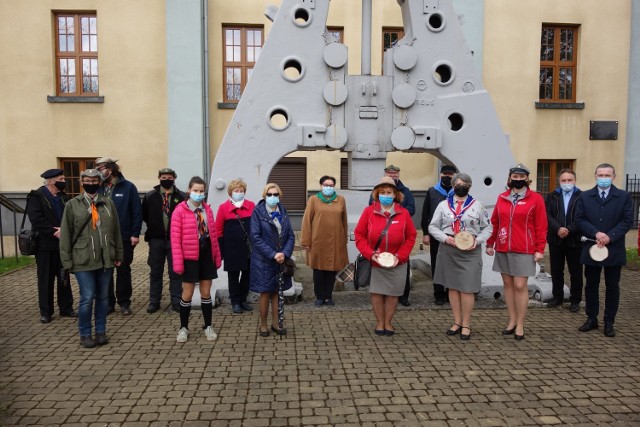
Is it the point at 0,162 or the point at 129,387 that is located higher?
the point at 0,162

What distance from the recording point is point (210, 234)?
16.8 ft

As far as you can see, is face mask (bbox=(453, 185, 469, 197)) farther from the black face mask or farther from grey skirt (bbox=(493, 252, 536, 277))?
the black face mask

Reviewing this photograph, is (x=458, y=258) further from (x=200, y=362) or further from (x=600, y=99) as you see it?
(x=600, y=99)

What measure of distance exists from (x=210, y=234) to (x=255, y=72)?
7.93ft

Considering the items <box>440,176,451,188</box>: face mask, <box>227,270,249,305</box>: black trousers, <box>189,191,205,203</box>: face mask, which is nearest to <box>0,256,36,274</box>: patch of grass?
<box>227,270,249,305</box>: black trousers

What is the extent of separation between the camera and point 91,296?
16.2ft

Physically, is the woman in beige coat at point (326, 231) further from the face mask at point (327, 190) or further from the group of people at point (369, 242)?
the group of people at point (369, 242)

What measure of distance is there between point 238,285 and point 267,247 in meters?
1.25

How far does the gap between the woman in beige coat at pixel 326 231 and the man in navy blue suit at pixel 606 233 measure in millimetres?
2628

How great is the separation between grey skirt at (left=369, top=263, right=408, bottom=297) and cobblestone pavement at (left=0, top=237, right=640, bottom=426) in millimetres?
470

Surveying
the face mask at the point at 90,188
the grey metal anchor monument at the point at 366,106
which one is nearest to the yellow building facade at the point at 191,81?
the grey metal anchor monument at the point at 366,106

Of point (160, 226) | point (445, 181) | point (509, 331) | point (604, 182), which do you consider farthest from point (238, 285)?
point (604, 182)

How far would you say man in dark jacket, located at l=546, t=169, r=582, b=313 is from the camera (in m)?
6.09

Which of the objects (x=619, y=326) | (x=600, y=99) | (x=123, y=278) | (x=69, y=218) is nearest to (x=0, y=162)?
(x=123, y=278)
